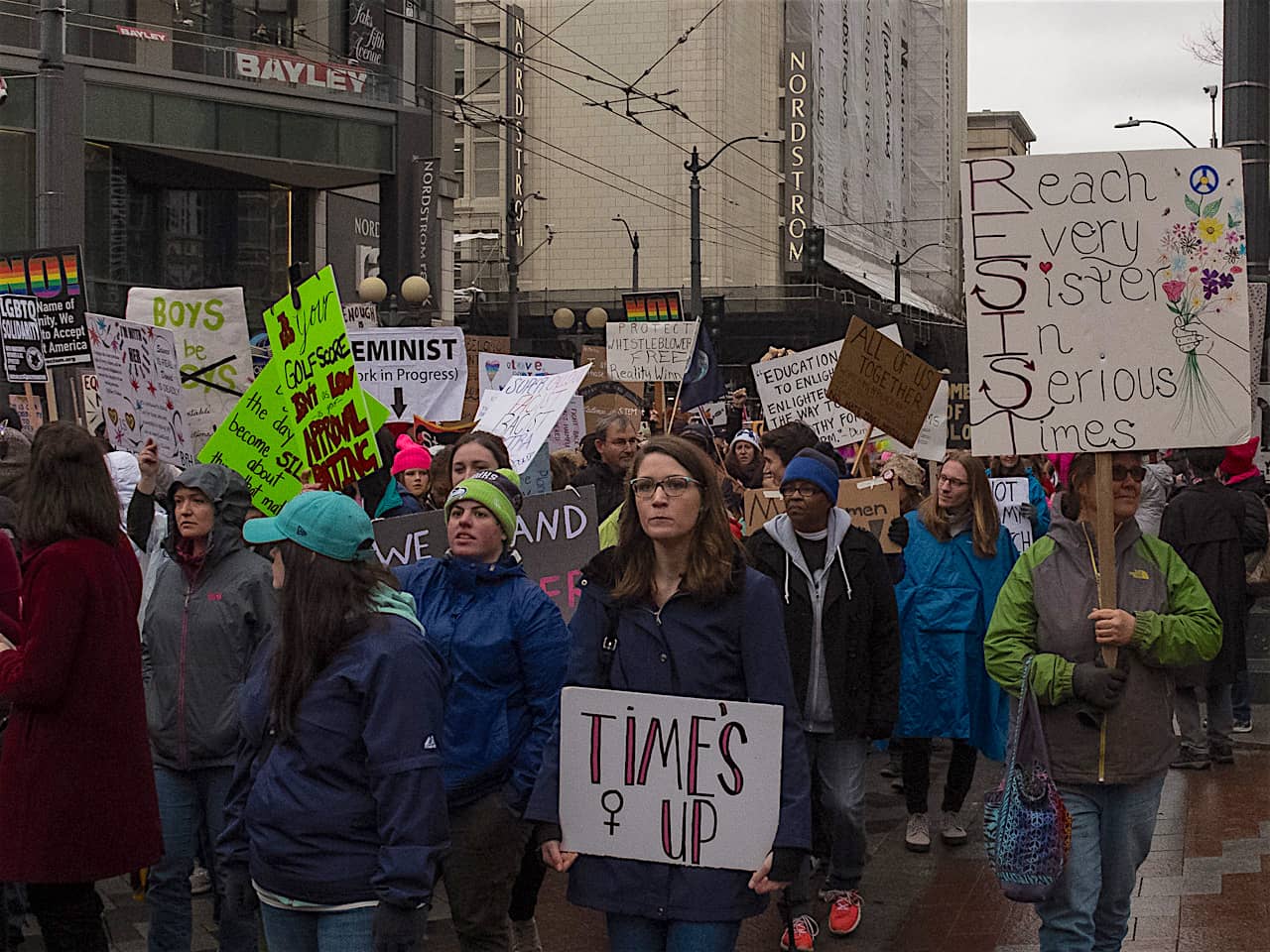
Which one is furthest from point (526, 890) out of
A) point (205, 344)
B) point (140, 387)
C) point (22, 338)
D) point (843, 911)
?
point (22, 338)

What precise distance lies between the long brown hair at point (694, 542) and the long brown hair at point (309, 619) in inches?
24.2

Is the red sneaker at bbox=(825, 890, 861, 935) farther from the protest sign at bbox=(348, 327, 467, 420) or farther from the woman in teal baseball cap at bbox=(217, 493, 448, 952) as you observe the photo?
the protest sign at bbox=(348, 327, 467, 420)

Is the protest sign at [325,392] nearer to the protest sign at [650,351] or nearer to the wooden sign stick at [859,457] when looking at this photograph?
the wooden sign stick at [859,457]

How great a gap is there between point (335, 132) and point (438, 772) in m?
24.1

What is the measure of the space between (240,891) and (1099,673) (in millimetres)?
2385

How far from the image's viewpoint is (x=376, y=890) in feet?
12.5

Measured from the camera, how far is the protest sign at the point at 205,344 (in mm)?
9420

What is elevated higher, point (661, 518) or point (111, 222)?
point (111, 222)

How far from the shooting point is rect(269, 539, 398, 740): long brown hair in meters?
3.90

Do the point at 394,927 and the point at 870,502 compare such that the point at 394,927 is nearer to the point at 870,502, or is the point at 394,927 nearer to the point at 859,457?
the point at 870,502

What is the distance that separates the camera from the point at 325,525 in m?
3.98

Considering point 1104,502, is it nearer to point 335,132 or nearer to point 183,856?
point 183,856

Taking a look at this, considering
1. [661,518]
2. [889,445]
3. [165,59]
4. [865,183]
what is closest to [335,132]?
[165,59]

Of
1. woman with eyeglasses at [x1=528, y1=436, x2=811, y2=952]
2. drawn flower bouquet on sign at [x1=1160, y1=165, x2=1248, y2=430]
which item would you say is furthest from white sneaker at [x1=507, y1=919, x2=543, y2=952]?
drawn flower bouquet on sign at [x1=1160, y1=165, x2=1248, y2=430]
